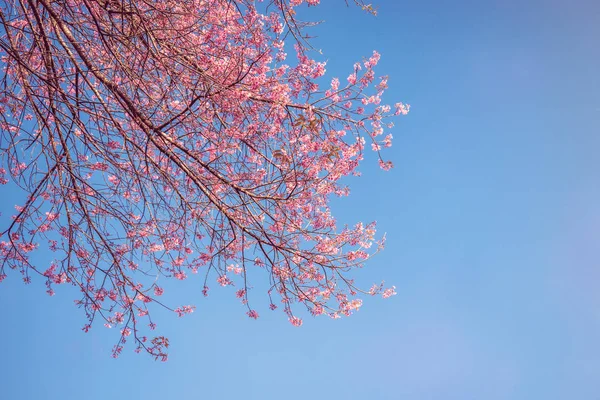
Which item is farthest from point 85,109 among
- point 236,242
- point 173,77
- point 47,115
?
point 236,242

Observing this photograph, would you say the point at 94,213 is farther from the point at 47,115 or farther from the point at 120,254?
the point at 47,115

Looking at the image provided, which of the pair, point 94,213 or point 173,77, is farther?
point 94,213

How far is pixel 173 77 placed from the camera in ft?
12.4

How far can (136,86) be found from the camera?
364 cm

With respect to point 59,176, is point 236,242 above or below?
below

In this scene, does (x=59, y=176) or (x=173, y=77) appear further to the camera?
(x=59, y=176)

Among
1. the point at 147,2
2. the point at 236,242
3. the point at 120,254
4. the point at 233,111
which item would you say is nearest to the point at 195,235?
the point at 236,242

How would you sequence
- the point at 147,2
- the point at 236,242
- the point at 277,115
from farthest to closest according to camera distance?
the point at 236,242 < the point at 277,115 < the point at 147,2

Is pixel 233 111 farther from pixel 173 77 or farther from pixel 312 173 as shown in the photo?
pixel 312 173

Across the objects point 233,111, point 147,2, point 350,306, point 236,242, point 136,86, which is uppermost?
point 147,2

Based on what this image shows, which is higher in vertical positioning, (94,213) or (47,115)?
(47,115)

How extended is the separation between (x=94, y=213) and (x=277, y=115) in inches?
86.6

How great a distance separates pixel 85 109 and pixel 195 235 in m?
1.62

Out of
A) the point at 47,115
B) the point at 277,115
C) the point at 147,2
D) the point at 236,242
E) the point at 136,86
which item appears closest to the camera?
the point at 136,86
